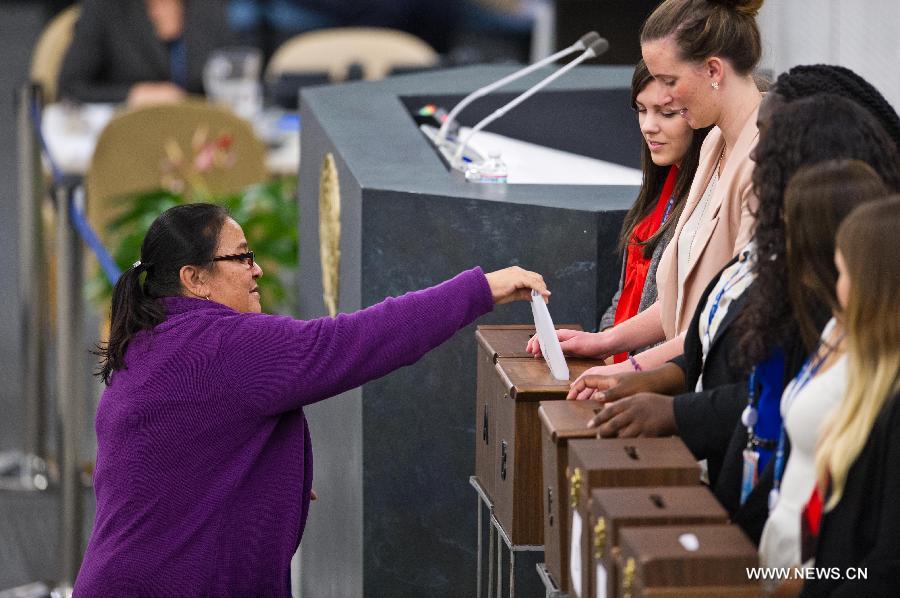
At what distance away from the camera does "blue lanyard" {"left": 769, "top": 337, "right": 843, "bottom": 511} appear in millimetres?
2031

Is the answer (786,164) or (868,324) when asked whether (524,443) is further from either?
(868,324)

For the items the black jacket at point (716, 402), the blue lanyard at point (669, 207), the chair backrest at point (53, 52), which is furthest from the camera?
the chair backrest at point (53, 52)

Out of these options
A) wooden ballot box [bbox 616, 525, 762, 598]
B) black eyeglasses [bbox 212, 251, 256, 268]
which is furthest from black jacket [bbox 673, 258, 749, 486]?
black eyeglasses [bbox 212, 251, 256, 268]

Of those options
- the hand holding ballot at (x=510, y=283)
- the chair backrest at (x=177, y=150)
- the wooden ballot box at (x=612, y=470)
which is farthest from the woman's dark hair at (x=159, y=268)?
the chair backrest at (x=177, y=150)

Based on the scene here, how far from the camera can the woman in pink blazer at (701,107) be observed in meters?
2.66

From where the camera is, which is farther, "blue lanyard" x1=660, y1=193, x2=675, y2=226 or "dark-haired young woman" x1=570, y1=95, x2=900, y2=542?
"blue lanyard" x1=660, y1=193, x2=675, y2=226

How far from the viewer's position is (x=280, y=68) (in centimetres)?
843

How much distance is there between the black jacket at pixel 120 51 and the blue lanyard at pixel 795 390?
5.94 meters

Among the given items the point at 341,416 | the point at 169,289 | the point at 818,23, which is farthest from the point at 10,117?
the point at 169,289

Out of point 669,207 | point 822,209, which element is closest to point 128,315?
point 669,207

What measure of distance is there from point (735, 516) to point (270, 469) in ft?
2.96

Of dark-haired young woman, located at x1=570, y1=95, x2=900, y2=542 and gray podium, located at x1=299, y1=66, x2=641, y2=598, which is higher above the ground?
dark-haired young woman, located at x1=570, y1=95, x2=900, y2=542

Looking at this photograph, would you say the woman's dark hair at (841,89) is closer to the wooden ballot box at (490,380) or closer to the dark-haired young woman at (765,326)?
the dark-haired young woman at (765,326)

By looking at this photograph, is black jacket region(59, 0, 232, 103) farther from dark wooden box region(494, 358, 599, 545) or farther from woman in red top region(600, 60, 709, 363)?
dark wooden box region(494, 358, 599, 545)
